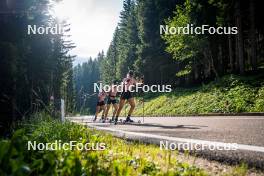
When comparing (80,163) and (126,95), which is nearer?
(80,163)

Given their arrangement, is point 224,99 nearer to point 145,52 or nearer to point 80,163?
point 80,163

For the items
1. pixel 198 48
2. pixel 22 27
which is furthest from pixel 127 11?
pixel 22 27

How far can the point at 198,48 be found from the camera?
31031 mm

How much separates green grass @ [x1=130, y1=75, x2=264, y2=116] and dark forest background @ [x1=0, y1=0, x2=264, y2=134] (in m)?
2.47

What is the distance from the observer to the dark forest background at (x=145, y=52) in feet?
38.0

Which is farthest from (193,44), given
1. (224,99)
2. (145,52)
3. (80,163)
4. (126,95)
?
(80,163)

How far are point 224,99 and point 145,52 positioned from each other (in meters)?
23.3

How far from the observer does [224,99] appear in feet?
72.4

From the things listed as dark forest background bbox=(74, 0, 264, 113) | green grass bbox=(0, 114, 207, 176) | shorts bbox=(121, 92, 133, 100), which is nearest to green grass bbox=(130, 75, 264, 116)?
dark forest background bbox=(74, 0, 264, 113)

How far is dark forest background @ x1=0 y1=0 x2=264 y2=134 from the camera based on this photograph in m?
11.6

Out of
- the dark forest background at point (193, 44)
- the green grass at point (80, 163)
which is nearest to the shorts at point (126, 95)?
the dark forest background at point (193, 44)

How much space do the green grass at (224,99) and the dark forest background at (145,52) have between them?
2472 mm

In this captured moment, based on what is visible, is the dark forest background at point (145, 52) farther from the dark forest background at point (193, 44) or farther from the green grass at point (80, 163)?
the green grass at point (80, 163)

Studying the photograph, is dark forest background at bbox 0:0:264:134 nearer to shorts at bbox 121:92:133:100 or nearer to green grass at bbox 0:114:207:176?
shorts at bbox 121:92:133:100
